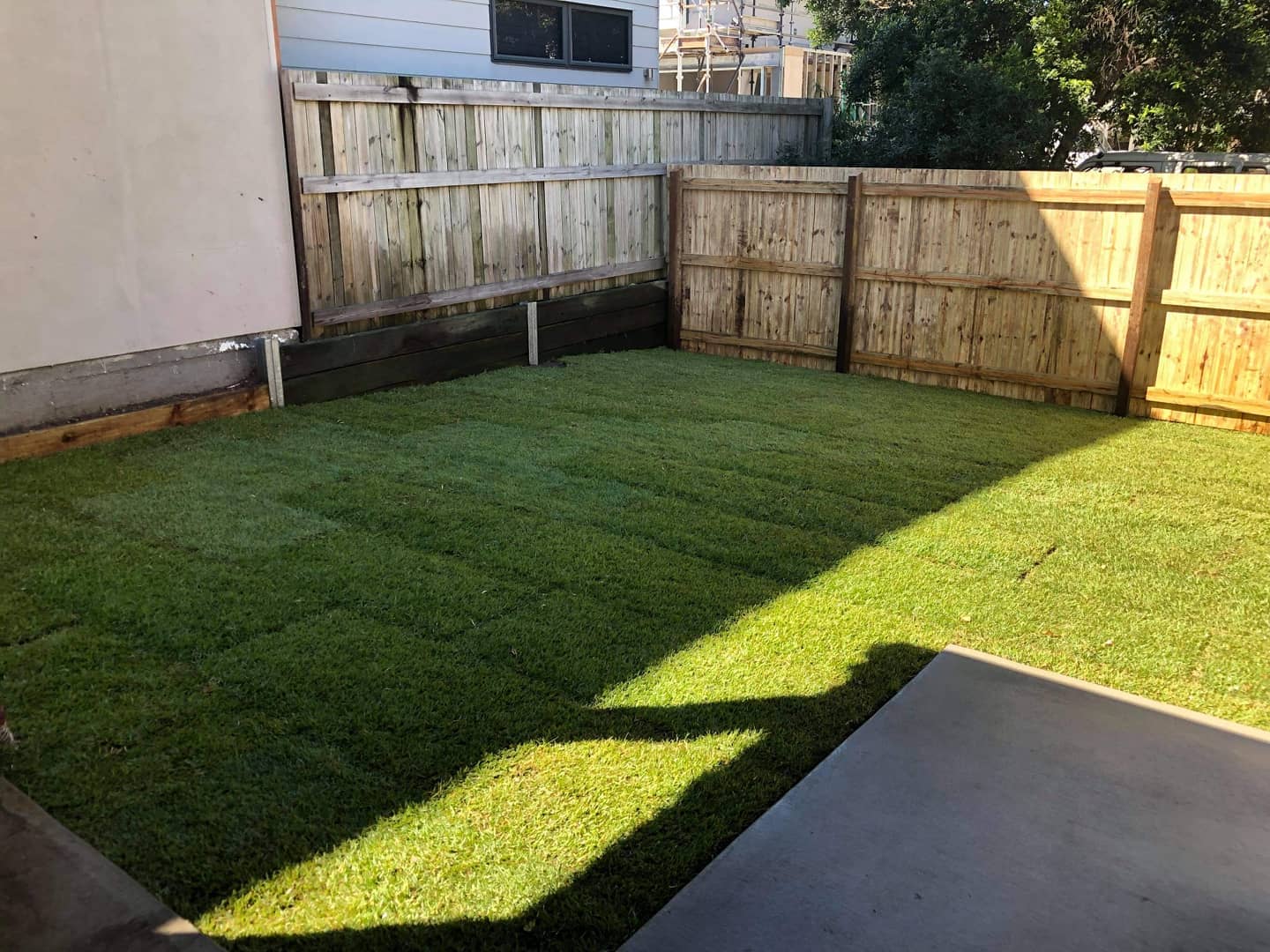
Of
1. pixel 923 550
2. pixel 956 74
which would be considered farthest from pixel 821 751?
→ pixel 956 74

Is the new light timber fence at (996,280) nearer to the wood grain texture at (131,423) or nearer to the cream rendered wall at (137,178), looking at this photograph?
the cream rendered wall at (137,178)

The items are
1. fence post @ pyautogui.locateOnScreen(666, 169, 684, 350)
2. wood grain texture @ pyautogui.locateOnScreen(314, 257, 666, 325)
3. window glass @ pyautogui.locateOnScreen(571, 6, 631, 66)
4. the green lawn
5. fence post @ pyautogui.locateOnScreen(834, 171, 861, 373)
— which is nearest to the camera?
the green lawn

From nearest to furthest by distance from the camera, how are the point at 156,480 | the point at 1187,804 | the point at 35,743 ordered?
the point at 1187,804
the point at 35,743
the point at 156,480

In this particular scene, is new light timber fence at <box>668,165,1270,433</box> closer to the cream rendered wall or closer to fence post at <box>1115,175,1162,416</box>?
fence post at <box>1115,175,1162,416</box>

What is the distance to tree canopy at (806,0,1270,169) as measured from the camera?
483 inches

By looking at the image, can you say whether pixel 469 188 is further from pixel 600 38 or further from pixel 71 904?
pixel 71 904

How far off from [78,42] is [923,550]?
18.1 ft

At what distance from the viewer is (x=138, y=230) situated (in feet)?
21.5

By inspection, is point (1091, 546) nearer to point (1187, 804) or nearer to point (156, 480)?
point (1187, 804)

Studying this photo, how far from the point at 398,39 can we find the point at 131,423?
14.8ft

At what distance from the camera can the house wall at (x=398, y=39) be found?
8555 millimetres

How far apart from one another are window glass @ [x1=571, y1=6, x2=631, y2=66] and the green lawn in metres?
5.53

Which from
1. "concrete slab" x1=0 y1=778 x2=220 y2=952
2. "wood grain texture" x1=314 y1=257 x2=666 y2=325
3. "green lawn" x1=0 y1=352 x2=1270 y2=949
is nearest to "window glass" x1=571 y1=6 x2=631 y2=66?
"wood grain texture" x1=314 y1=257 x2=666 y2=325

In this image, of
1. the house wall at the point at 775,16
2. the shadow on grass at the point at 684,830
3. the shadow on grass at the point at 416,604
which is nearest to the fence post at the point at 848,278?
the shadow on grass at the point at 416,604
